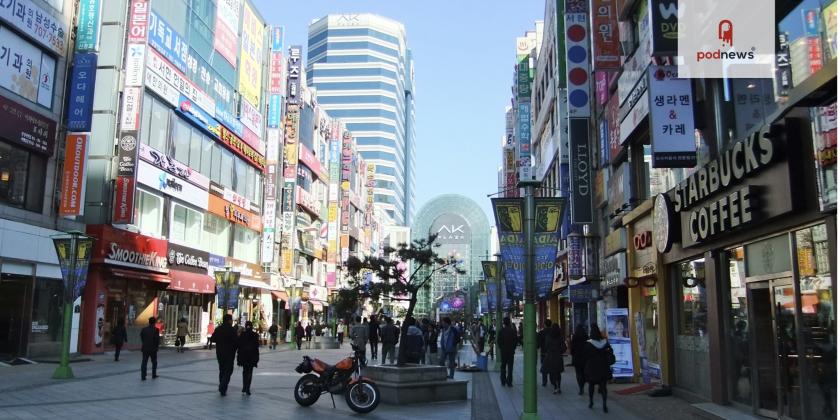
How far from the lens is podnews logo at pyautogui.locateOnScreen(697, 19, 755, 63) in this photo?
40.5ft

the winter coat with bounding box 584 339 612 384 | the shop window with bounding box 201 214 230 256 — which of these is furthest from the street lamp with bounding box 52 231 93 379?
the shop window with bounding box 201 214 230 256

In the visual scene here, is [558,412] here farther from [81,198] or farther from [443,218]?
[443,218]

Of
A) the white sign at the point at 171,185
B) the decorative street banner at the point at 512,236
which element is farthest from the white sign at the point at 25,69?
the decorative street banner at the point at 512,236

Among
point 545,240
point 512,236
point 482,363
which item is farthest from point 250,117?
point 545,240

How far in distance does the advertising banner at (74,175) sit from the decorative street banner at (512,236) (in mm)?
18568

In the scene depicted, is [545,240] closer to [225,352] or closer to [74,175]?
[225,352]

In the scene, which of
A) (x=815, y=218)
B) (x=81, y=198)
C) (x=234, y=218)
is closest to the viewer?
(x=815, y=218)

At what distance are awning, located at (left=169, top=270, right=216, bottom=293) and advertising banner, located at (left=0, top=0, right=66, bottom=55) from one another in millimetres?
12057

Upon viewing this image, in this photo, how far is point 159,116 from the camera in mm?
32875

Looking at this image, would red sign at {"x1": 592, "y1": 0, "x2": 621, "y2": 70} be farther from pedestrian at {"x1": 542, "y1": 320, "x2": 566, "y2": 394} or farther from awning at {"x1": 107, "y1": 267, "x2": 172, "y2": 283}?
awning at {"x1": 107, "y1": 267, "x2": 172, "y2": 283}

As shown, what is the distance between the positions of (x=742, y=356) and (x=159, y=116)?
92.4 feet

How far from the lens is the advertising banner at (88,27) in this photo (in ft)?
84.0

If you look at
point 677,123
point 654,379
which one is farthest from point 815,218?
point 654,379

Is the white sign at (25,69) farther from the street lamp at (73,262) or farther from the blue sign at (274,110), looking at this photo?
the blue sign at (274,110)
